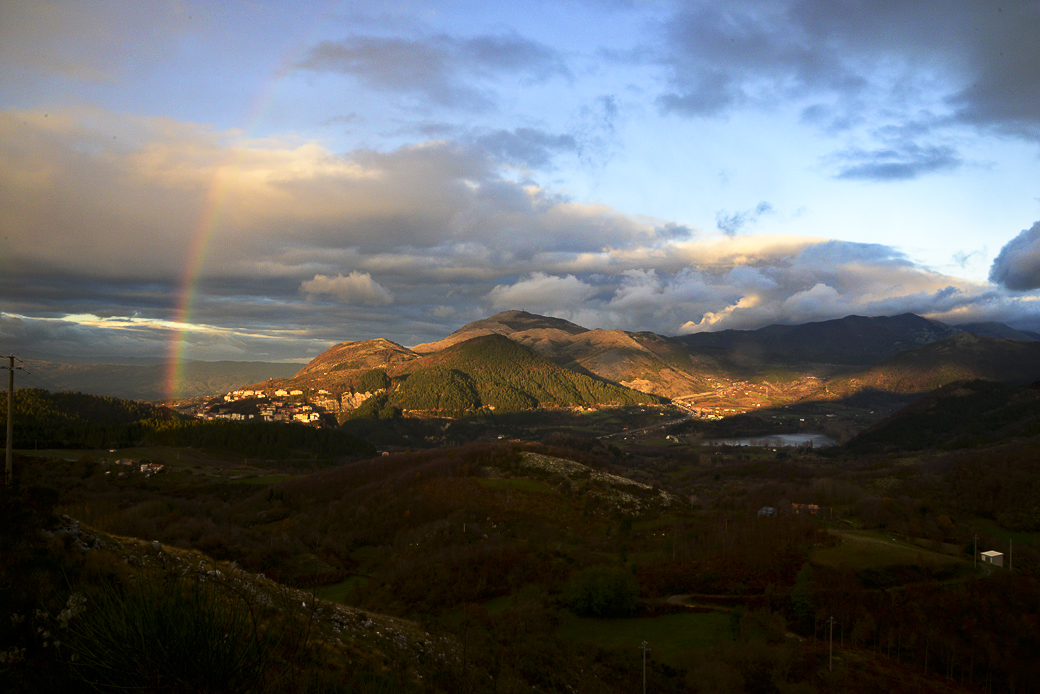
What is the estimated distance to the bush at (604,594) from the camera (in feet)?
150

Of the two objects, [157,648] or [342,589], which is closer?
[157,648]

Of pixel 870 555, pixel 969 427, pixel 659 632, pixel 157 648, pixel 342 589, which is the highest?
pixel 157 648

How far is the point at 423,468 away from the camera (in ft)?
334

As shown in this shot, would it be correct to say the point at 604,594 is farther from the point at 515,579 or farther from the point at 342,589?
the point at 342,589

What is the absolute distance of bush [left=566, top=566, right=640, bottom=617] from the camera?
45.8 m

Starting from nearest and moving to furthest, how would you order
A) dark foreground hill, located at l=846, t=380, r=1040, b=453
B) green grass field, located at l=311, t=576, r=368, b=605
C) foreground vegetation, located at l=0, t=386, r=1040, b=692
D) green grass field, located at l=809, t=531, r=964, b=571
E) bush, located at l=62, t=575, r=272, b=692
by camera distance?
bush, located at l=62, t=575, r=272, b=692 → foreground vegetation, located at l=0, t=386, r=1040, b=692 → green grass field, located at l=311, t=576, r=368, b=605 → green grass field, located at l=809, t=531, r=964, b=571 → dark foreground hill, located at l=846, t=380, r=1040, b=453

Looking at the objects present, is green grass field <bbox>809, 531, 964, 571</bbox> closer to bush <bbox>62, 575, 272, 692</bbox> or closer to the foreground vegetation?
the foreground vegetation

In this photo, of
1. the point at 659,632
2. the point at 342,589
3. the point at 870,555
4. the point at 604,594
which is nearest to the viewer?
the point at 659,632

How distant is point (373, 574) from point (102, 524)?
2792 cm

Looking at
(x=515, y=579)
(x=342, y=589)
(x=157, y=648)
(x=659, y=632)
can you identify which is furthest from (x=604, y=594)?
(x=157, y=648)

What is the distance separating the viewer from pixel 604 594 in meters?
45.7

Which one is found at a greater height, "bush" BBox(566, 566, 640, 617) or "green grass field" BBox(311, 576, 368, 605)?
Answer: "bush" BBox(566, 566, 640, 617)

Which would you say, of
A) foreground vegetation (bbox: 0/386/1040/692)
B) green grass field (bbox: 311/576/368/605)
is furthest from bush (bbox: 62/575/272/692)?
green grass field (bbox: 311/576/368/605)

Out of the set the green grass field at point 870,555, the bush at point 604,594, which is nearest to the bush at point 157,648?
the bush at point 604,594
